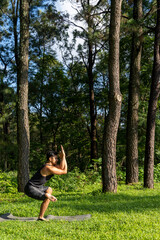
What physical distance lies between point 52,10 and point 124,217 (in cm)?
1282

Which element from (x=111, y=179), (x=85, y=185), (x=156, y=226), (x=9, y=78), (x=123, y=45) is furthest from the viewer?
(x=9, y=78)

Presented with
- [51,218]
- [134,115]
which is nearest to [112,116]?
[134,115]

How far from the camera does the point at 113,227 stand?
5090 millimetres

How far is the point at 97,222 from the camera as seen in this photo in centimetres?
544

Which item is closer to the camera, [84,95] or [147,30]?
[147,30]

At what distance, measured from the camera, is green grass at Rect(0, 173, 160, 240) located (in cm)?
464

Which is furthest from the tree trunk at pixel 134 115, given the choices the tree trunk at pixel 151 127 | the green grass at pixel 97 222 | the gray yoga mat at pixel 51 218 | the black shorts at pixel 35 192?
the black shorts at pixel 35 192

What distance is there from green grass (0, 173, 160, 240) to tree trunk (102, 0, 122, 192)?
0.93 m

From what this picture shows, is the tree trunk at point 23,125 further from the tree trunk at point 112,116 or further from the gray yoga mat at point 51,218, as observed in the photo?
the gray yoga mat at point 51,218

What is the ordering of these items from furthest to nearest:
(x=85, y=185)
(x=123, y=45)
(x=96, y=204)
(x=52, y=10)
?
(x=123, y=45) < (x=52, y=10) < (x=85, y=185) < (x=96, y=204)

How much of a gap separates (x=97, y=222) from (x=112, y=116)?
4.74m

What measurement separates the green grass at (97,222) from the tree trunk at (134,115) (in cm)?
373

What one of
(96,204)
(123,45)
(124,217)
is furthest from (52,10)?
(124,217)

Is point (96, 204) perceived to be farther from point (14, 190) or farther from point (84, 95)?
point (84, 95)
